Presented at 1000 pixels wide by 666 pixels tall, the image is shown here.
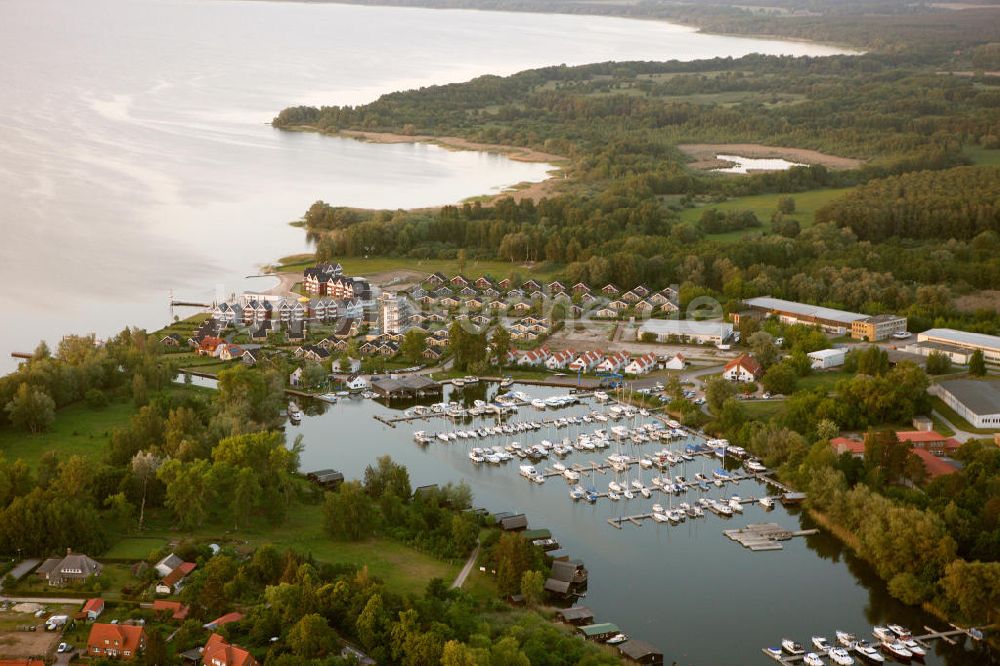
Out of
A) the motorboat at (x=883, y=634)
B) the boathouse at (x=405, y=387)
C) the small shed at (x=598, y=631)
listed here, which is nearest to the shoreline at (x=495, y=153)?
the boathouse at (x=405, y=387)

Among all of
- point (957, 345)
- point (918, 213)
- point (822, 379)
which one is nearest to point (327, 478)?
point (822, 379)

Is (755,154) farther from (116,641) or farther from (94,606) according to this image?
(116,641)

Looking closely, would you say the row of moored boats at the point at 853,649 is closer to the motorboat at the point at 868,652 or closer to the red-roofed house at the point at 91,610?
the motorboat at the point at 868,652

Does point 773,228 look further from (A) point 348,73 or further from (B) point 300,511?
(A) point 348,73

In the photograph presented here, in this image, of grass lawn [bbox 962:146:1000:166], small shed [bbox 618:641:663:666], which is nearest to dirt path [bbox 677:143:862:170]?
grass lawn [bbox 962:146:1000:166]

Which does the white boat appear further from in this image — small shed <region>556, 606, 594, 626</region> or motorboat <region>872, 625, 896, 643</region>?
small shed <region>556, 606, 594, 626</region>

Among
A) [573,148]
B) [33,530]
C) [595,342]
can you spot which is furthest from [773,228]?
[33,530]
